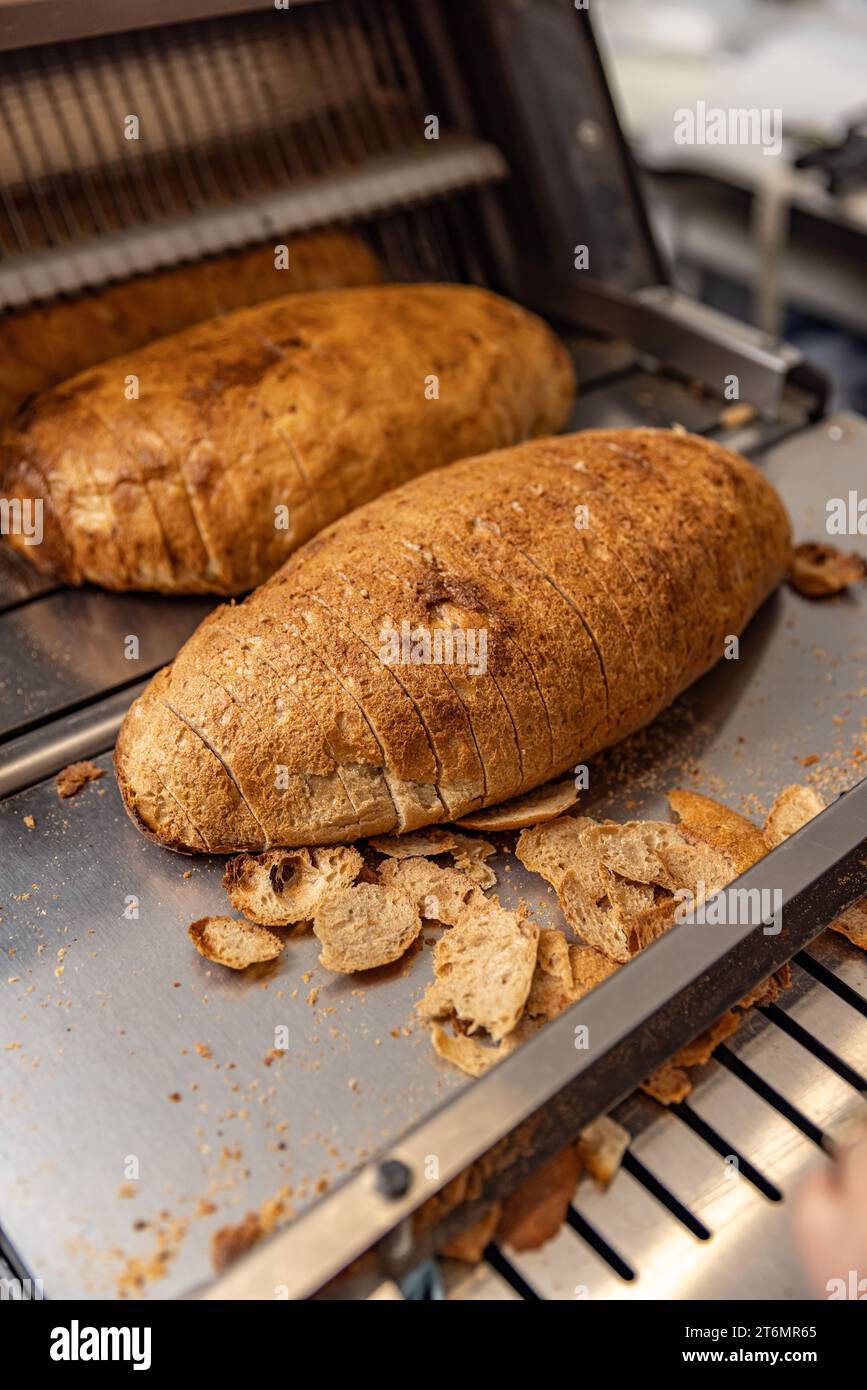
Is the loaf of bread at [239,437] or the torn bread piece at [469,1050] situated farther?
the loaf of bread at [239,437]

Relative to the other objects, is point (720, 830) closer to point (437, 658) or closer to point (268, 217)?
point (437, 658)

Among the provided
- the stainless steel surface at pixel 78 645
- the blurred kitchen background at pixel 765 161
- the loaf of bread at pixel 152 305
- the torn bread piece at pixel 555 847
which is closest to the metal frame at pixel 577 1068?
the torn bread piece at pixel 555 847

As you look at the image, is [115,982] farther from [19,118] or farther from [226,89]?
[226,89]

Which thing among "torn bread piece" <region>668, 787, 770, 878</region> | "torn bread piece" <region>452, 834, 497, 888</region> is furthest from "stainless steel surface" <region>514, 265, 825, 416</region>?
"torn bread piece" <region>452, 834, 497, 888</region>

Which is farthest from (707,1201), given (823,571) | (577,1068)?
(823,571)

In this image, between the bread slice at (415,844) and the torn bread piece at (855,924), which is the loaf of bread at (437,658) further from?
the torn bread piece at (855,924)
